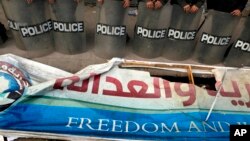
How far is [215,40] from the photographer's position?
201 centimetres

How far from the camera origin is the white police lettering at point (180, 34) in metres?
2.00

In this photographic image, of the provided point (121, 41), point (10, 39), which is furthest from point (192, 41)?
point (10, 39)

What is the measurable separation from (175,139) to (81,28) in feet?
3.08

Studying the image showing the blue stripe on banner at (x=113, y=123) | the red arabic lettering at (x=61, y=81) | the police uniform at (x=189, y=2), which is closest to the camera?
the blue stripe on banner at (x=113, y=123)

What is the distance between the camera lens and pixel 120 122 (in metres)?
1.63

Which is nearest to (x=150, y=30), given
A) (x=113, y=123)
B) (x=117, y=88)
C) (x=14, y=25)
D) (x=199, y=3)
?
(x=199, y=3)

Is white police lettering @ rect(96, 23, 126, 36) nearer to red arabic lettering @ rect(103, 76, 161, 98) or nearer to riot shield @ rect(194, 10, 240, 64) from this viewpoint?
red arabic lettering @ rect(103, 76, 161, 98)

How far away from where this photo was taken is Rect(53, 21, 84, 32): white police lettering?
196 centimetres

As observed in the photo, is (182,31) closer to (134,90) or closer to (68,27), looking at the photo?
(134,90)

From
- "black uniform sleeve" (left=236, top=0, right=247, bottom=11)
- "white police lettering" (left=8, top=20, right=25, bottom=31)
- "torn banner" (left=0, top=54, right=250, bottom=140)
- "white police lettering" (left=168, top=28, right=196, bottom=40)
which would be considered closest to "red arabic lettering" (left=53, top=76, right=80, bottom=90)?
"torn banner" (left=0, top=54, right=250, bottom=140)

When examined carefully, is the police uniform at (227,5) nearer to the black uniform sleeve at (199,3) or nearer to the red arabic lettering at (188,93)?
the black uniform sleeve at (199,3)

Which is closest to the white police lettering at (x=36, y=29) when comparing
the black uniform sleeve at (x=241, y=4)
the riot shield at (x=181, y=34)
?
the riot shield at (x=181, y=34)

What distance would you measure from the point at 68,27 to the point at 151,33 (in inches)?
21.1

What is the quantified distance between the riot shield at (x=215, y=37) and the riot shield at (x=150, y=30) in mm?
256
